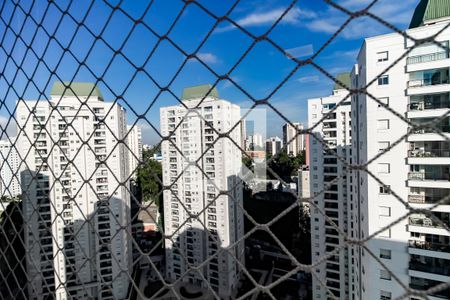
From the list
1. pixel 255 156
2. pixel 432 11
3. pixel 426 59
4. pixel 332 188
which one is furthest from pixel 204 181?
pixel 432 11

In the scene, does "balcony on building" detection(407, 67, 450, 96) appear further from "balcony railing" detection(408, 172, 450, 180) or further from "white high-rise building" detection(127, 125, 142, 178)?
"white high-rise building" detection(127, 125, 142, 178)

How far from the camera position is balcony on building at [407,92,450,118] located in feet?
5.97

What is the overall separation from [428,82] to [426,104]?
152 millimetres

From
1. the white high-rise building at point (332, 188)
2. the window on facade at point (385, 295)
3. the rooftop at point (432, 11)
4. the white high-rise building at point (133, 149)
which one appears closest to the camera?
the white high-rise building at point (133, 149)

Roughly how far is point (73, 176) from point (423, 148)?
3862 mm

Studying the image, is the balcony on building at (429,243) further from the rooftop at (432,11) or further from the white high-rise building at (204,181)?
the rooftop at (432,11)

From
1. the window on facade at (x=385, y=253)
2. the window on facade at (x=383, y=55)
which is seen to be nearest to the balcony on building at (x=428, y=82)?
the window on facade at (x=383, y=55)

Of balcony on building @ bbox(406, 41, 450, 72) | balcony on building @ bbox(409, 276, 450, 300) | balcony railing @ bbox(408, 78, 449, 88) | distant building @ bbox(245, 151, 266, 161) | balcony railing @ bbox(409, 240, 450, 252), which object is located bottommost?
balcony on building @ bbox(409, 276, 450, 300)

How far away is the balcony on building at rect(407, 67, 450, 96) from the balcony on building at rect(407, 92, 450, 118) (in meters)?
0.04

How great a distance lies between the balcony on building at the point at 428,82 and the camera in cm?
182

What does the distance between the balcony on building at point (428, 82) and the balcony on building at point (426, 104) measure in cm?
4

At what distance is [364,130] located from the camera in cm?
206

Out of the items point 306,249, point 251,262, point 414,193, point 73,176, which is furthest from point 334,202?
point 73,176

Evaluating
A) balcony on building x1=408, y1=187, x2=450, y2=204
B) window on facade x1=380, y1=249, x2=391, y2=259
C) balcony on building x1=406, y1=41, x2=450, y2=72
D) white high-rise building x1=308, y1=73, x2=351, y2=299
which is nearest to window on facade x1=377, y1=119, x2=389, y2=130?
balcony on building x1=406, y1=41, x2=450, y2=72
